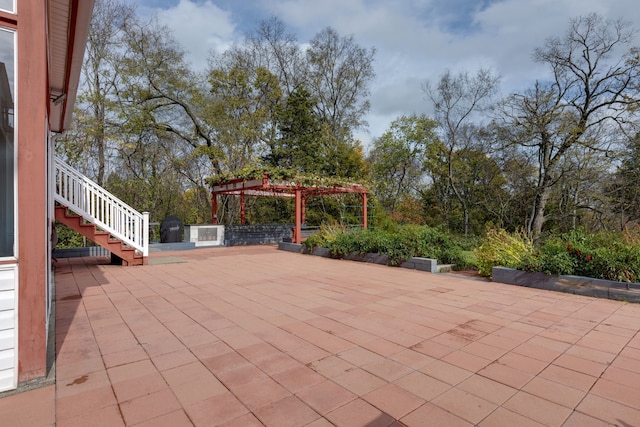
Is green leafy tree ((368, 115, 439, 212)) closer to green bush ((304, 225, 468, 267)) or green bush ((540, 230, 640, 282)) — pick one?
green bush ((304, 225, 468, 267))

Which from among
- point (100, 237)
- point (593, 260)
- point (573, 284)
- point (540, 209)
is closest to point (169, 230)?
point (100, 237)

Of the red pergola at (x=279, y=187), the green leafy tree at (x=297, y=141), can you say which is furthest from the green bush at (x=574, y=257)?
the green leafy tree at (x=297, y=141)

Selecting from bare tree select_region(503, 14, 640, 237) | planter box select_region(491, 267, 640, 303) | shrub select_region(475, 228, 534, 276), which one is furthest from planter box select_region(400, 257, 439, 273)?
bare tree select_region(503, 14, 640, 237)

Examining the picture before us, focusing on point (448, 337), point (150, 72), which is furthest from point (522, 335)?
point (150, 72)

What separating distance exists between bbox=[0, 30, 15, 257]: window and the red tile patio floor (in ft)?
3.49

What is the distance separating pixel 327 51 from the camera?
2114cm

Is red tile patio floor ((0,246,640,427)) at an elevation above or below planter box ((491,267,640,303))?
below

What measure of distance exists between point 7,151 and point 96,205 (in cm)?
560

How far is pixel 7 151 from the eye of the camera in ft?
7.57

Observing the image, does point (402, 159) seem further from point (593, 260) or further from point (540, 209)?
point (593, 260)

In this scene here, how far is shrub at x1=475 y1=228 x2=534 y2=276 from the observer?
5996mm

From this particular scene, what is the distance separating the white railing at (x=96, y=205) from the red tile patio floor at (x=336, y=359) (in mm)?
2592

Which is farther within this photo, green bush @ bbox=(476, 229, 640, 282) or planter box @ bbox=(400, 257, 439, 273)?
planter box @ bbox=(400, 257, 439, 273)

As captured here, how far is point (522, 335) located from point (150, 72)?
52.0ft
